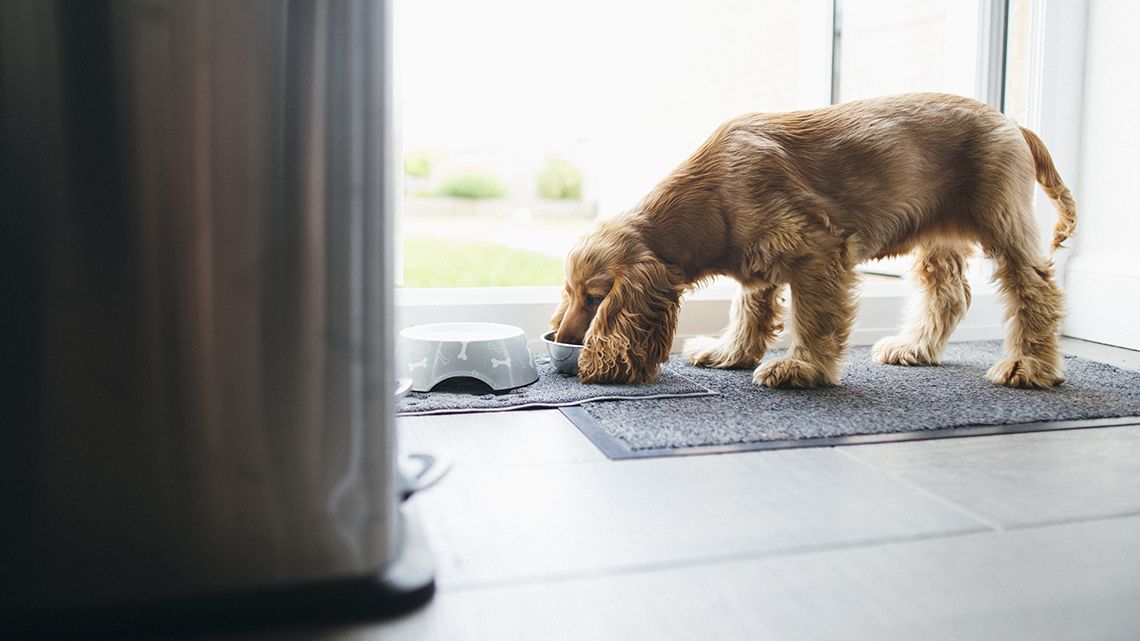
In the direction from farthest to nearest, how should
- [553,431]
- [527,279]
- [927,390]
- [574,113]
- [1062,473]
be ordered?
1. [527,279]
2. [574,113]
3. [927,390]
4. [553,431]
5. [1062,473]

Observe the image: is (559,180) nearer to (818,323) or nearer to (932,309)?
(932,309)

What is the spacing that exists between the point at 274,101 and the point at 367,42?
3.9 inches

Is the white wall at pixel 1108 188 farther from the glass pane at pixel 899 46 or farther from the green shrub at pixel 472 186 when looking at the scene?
the green shrub at pixel 472 186

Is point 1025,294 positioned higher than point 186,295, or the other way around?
point 186,295

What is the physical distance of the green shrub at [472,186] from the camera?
535 centimetres

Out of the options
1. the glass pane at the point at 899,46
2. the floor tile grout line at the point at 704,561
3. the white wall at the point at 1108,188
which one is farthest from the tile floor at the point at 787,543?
the glass pane at the point at 899,46

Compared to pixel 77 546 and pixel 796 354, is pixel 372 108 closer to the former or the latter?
pixel 77 546

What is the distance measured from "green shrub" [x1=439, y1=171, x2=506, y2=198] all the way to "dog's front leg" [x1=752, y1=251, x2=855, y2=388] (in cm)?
355

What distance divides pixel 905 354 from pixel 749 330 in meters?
0.44

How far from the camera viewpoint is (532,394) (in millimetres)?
1956

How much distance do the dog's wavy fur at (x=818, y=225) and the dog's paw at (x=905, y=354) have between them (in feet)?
0.86

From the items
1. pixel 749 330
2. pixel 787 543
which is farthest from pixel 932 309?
pixel 787 543

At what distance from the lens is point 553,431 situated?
1.64m

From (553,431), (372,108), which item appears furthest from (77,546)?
(553,431)
